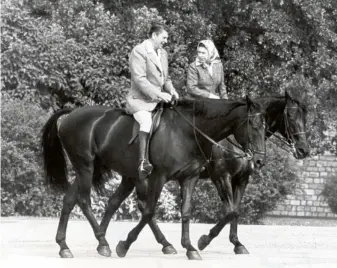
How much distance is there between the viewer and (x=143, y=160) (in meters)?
12.4

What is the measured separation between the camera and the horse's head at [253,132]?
12352 mm

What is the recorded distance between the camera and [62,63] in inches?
1032

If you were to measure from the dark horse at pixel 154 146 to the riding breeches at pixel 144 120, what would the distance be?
0.53ft

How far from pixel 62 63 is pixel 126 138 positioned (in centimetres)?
1354

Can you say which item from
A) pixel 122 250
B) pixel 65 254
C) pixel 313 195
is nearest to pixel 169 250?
pixel 122 250

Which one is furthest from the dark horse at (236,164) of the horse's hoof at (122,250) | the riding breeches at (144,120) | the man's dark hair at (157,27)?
the man's dark hair at (157,27)

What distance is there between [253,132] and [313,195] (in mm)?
18469

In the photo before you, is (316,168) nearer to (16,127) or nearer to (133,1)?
(133,1)

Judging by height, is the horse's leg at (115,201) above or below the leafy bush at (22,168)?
above

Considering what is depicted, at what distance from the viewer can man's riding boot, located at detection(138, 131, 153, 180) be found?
1234 cm

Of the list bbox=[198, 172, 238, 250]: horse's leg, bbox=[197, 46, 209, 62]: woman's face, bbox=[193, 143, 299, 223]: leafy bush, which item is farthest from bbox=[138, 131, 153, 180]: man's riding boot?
bbox=[193, 143, 299, 223]: leafy bush

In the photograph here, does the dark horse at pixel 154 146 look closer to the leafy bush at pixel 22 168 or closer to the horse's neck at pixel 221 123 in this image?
the horse's neck at pixel 221 123

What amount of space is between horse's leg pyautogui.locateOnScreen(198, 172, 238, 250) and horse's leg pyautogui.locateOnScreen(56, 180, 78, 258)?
66.9 inches

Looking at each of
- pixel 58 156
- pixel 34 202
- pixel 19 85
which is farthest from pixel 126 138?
pixel 19 85
